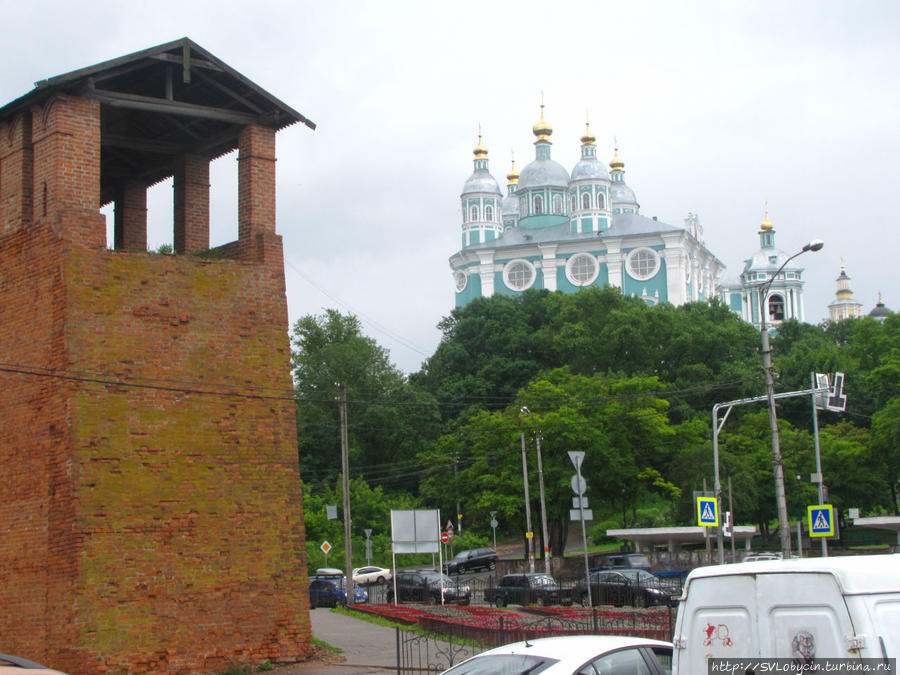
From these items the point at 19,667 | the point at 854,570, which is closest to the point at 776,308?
the point at 854,570

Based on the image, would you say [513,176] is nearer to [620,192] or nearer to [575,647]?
[620,192]

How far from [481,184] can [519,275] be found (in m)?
14.9

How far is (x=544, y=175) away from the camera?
128000 millimetres

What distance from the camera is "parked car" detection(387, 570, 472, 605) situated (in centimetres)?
3628

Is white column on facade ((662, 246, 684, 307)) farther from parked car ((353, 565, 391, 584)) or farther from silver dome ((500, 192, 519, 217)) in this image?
parked car ((353, 565, 391, 584))

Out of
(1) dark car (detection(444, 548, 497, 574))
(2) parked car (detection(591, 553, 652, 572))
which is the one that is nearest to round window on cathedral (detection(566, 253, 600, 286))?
(1) dark car (detection(444, 548, 497, 574))

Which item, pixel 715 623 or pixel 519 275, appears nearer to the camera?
pixel 715 623

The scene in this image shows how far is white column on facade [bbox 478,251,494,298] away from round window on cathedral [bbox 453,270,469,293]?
234 cm

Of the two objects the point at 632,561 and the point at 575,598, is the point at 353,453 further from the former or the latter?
the point at 575,598

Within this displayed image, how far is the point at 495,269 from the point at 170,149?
99.9m

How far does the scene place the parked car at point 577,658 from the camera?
10227 millimetres

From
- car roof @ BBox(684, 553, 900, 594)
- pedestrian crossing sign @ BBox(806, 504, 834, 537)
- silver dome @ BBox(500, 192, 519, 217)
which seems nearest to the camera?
car roof @ BBox(684, 553, 900, 594)

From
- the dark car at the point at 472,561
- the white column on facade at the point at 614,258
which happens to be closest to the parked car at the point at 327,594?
the dark car at the point at 472,561

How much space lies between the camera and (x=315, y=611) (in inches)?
1341
